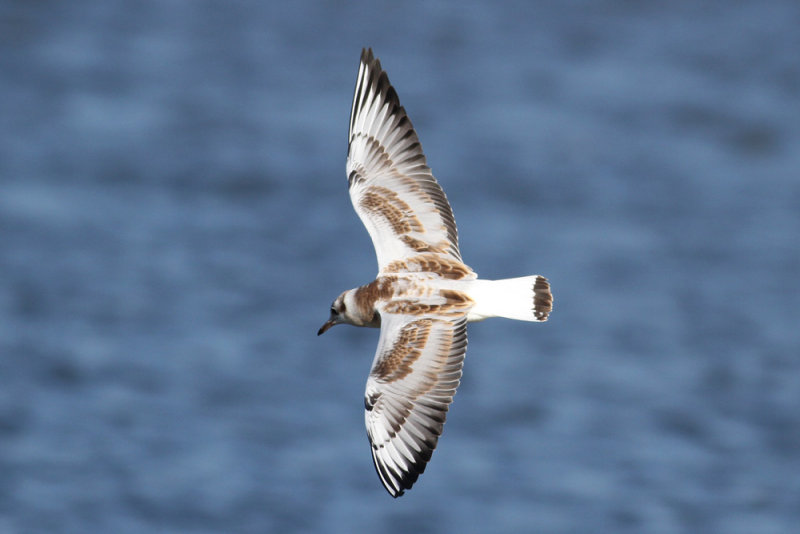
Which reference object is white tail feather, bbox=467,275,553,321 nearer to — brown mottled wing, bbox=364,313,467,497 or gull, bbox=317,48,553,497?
gull, bbox=317,48,553,497

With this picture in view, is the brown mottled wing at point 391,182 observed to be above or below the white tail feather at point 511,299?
above

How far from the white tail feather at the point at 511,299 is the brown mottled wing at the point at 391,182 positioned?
1.90 feet

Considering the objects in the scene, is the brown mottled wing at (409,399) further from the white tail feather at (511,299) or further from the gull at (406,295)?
the white tail feather at (511,299)

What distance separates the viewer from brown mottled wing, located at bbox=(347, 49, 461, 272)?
10883 millimetres

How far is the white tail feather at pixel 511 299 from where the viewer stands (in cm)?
1024

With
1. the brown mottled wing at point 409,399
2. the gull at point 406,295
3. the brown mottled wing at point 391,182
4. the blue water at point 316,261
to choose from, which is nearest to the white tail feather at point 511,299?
the gull at point 406,295

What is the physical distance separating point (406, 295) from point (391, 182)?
4.25 feet

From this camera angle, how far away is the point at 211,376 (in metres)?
24.3

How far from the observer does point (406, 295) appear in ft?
33.8

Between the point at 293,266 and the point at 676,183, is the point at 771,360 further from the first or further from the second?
the point at 293,266

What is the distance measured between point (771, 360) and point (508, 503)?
6052mm

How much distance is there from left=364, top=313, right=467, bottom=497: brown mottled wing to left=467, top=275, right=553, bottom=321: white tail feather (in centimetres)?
39

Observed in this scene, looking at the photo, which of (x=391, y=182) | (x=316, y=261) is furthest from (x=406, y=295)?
(x=316, y=261)

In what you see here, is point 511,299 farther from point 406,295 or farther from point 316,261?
point 316,261
